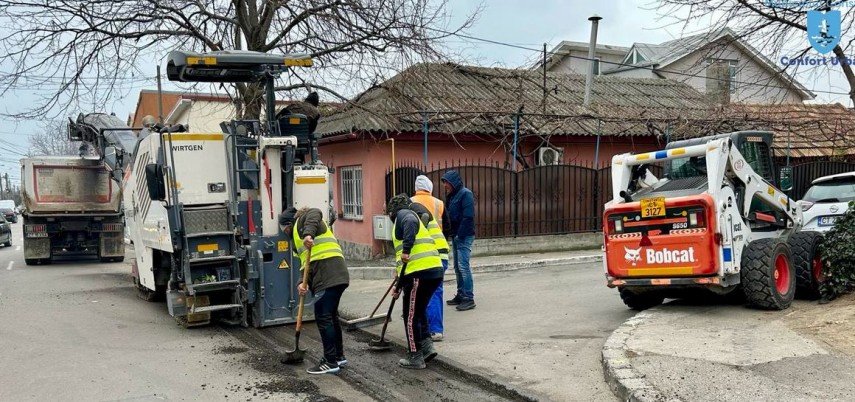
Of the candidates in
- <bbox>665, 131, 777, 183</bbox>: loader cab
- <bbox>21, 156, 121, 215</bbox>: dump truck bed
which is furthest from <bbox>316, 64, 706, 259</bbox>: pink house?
<bbox>665, 131, 777, 183</bbox>: loader cab

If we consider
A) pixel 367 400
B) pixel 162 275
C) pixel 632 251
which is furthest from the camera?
pixel 162 275

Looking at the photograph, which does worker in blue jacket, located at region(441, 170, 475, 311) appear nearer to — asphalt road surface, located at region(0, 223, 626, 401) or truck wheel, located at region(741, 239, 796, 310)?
asphalt road surface, located at region(0, 223, 626, 401)

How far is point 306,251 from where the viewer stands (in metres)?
6.50

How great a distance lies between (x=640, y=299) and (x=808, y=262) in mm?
1950

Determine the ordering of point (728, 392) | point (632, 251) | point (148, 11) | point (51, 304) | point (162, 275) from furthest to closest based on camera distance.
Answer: point (148, 11) → point (51, 304) → point (162, 275) → point (632, 251) → point (728, 392)

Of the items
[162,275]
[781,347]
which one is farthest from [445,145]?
[781,347]

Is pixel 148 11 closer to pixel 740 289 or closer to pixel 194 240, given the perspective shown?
pixel 194 240

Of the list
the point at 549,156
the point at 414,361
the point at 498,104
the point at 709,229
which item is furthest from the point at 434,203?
the point at 498,104

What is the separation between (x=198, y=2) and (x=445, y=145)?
5922 millimetres

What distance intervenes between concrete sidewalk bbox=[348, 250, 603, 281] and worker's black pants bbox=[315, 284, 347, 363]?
5.82 meters

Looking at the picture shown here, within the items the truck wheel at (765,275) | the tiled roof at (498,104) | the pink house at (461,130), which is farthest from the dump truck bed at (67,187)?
the truck wheel at (765,275)

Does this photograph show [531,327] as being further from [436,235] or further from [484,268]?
[484,268]

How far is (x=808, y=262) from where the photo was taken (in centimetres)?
785

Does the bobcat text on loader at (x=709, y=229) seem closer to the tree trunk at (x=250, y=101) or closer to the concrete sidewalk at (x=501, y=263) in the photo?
the concrete sidewalk at (x=501, y=263)
